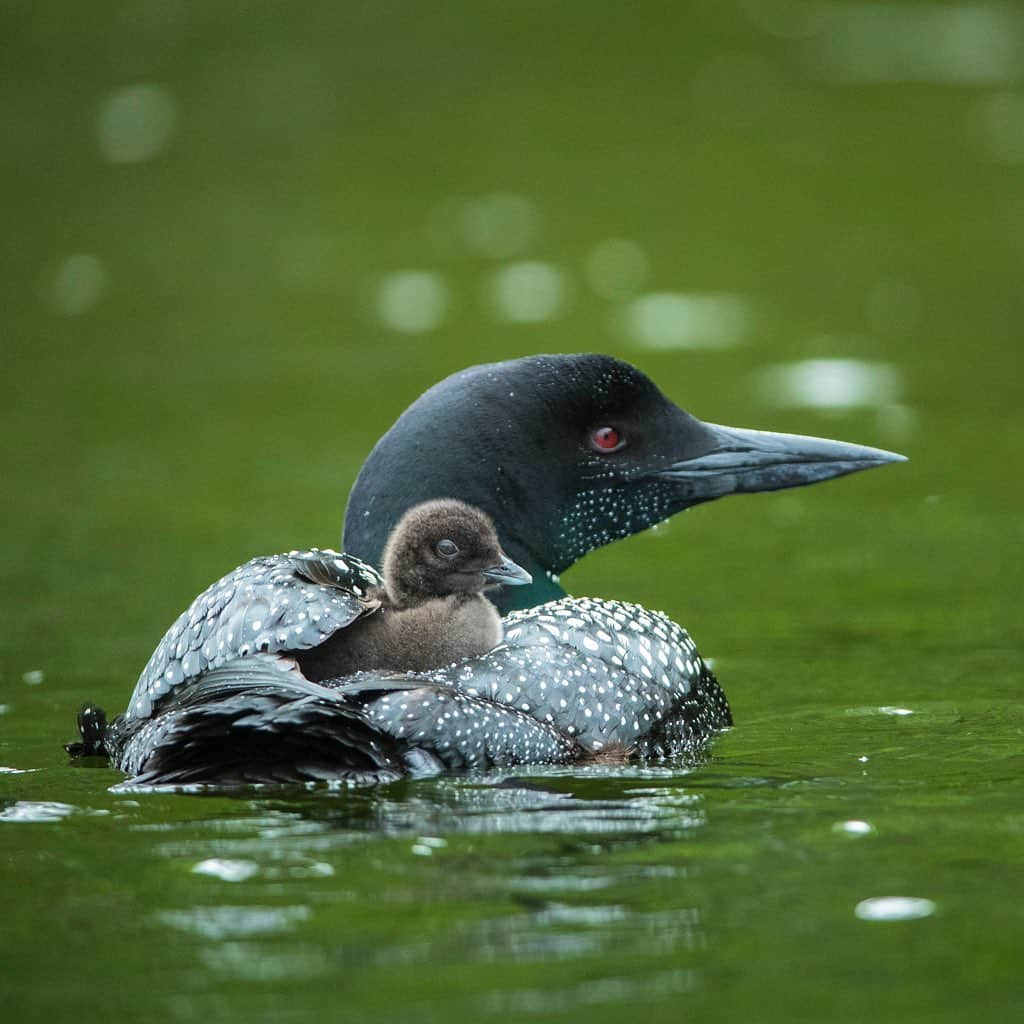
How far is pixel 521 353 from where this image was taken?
11.3 meters

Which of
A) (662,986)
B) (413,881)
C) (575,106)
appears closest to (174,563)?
(413,881)

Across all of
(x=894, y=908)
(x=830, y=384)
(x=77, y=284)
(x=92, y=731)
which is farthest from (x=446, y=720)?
(x=77, y=284)

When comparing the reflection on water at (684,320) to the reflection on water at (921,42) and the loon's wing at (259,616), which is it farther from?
the loon's wing at (259,616)

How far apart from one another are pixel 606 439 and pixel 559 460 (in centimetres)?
16

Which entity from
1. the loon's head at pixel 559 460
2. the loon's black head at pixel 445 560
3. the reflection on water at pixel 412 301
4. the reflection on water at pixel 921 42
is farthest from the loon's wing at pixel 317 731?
the reflection on water at pixel 921 42

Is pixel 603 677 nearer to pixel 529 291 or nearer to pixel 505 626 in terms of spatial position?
pixel 505 626

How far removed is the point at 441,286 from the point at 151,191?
10.5 feet

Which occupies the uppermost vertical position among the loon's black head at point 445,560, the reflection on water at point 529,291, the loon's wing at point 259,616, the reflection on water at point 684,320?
the reflection on water at point 529,291

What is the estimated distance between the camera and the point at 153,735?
4.68 metres

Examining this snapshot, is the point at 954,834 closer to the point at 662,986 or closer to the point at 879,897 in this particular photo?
the point at 879,897

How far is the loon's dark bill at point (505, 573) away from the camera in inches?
195

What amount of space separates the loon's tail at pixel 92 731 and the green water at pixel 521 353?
3.5 inches

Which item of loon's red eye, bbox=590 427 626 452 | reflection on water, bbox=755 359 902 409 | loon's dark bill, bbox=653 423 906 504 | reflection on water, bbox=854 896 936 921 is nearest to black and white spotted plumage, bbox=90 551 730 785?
loon's red eye, bbox=590 427 626 452

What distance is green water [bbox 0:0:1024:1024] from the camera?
3.59 metres
